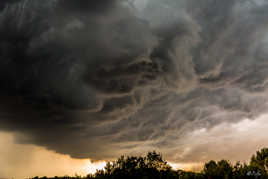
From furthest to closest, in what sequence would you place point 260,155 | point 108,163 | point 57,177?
point 57,177 < point 108,163 < point 260,155

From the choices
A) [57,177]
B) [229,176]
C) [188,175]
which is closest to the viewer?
[229,176]

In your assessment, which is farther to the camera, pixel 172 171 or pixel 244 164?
pixel 172 171

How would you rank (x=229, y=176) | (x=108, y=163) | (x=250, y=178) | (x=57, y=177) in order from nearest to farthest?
1. (x=250, y=178)
2. (x=229, y=176)
3. (x=108, y=163)
4. (x=57, y=177)

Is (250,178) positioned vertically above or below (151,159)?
below

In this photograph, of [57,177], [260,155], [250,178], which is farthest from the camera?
[57,177]

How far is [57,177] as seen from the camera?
93.1m

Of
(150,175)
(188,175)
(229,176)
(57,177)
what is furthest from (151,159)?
(57,177)

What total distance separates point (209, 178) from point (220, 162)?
35.4 feet

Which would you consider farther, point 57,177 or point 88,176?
point 57,177

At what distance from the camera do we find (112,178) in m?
70.2

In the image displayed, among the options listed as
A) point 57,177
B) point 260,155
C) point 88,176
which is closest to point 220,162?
point 260,155

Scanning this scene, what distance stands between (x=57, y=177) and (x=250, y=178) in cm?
6136

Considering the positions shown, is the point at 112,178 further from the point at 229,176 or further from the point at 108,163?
the point at 229,176

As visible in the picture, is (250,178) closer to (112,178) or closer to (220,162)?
(220,162)
